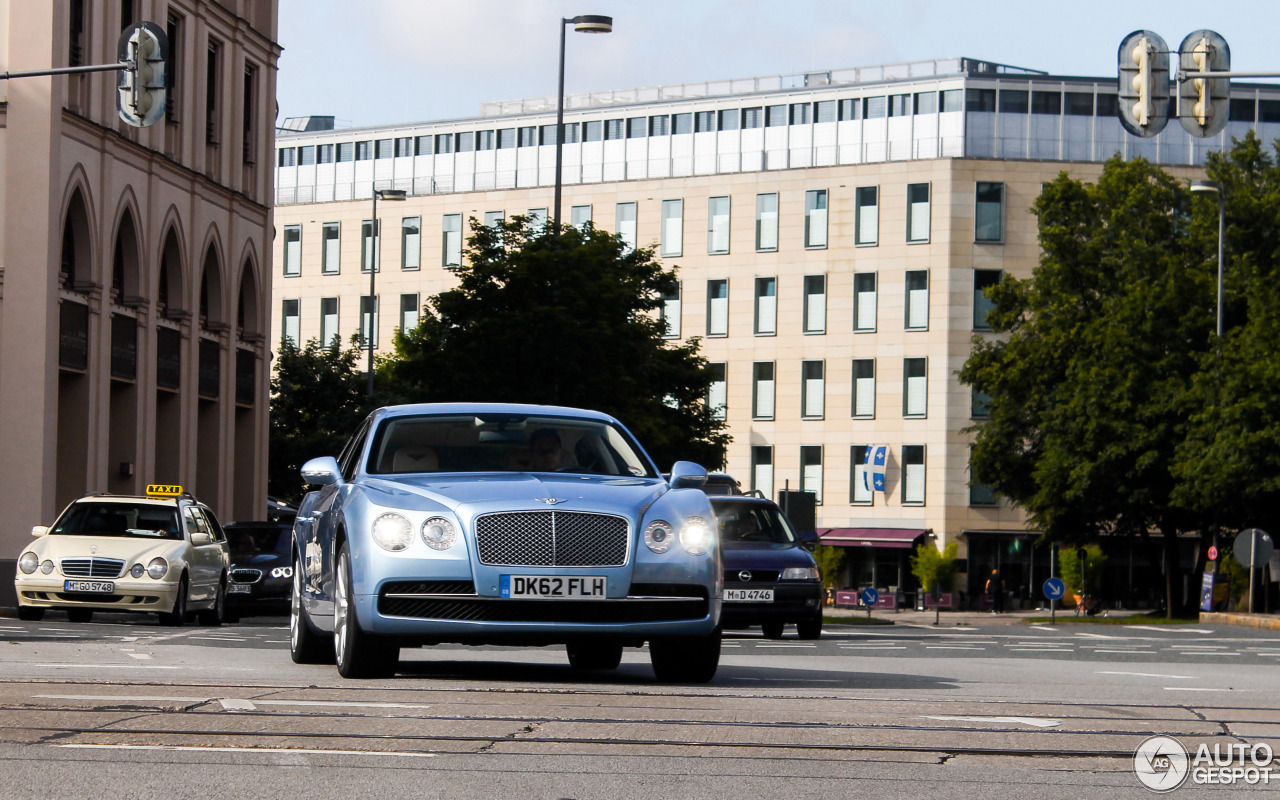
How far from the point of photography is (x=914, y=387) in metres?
85.1

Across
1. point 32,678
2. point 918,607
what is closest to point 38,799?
point 32,678

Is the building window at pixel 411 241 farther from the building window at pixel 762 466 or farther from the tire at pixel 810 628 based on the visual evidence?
the tire at pixel 810 628

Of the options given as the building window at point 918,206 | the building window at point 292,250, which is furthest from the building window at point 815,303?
the building window at point 292,250

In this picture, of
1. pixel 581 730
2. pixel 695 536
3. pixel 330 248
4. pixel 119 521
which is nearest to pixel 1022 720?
pixel 581 730

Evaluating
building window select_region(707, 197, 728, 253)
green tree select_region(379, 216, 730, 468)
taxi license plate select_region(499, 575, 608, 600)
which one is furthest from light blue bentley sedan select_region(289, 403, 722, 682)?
building window select_region(707, 197, 728, 253)

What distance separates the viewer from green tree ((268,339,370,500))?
64106 mm

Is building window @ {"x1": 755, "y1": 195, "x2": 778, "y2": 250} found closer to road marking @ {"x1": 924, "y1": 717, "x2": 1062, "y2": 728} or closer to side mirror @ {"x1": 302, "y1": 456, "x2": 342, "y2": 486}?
side mirror @ {"x1": 302, "y1": 456, "x2": 342, "y2": 486}

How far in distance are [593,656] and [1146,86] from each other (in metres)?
8.16

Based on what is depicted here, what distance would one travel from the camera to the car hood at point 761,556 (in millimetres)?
23484

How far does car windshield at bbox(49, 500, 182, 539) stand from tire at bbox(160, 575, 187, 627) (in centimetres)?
69

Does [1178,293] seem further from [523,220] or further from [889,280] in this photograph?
[889,280]

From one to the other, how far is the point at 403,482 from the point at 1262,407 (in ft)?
131

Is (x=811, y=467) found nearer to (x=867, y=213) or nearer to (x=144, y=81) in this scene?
(x=867, y=213)

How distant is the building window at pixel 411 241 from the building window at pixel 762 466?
1864 centimetres
